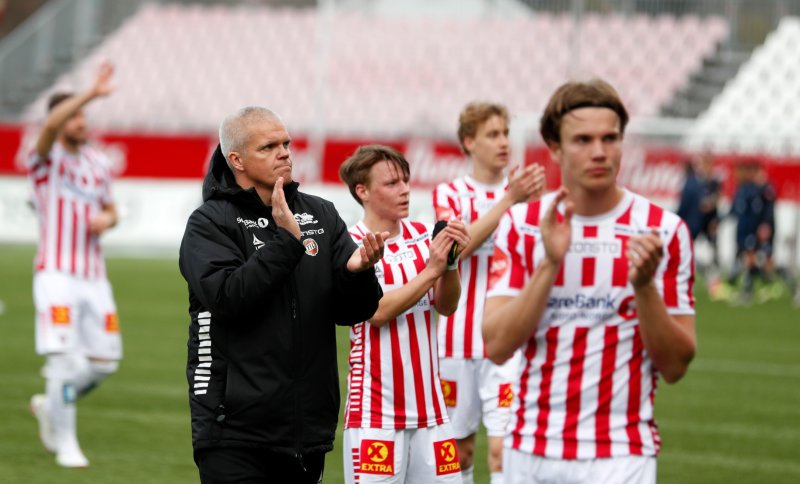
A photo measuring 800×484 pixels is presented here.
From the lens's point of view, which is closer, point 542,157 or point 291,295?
point 291,295

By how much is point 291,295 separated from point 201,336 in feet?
1.14

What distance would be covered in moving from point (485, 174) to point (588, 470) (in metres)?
3.37

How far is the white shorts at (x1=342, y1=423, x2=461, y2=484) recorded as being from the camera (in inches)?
225

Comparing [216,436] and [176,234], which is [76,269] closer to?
[216,436]

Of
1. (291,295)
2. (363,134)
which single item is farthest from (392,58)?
(291,295)

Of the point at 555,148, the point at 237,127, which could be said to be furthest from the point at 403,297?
the point at 555,148

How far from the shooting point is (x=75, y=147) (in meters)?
8.88

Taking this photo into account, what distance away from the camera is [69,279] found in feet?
28.9

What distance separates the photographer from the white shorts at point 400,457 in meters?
5.71

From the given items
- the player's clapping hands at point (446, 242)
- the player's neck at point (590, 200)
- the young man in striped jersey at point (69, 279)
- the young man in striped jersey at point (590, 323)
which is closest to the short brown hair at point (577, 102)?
the young man in striped jersey at point (590, 323)

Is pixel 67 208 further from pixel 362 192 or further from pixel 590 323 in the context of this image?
pixel 590 323

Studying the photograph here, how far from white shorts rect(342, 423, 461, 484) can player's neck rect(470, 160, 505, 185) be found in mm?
2030

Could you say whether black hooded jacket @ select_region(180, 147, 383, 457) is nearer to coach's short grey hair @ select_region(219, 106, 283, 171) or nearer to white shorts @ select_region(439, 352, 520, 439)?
coach's short grey hair @ select_region(219, 106, 283, 171)

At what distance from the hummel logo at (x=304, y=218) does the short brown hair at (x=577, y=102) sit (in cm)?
97
